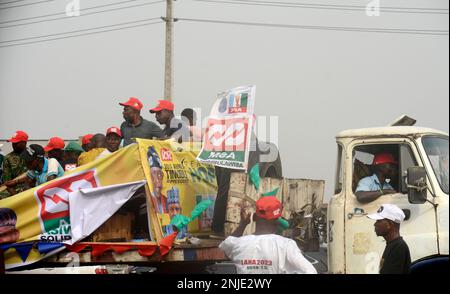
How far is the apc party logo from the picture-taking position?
586 centimetres

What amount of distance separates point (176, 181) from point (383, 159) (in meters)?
1.87

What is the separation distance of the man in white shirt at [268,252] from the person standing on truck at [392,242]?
54cm

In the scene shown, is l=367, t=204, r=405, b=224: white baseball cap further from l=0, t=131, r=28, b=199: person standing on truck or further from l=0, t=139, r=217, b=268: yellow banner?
→ l=0, t=131, r=28, b=199: person standing on truck

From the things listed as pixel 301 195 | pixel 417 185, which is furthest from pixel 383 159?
pixel 301 195

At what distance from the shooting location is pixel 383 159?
5.46 meters

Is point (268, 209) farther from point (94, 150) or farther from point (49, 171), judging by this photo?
point (49, 171)

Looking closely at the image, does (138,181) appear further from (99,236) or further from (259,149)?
(259,149)

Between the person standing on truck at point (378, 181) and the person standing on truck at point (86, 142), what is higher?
the person standing on truck at point (86, 142)

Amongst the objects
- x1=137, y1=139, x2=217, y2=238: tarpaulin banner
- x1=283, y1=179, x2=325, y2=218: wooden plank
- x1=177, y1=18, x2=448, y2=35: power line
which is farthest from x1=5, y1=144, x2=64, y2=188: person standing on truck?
x1=283, y1=179, x2=325, y2=218: wooden plank

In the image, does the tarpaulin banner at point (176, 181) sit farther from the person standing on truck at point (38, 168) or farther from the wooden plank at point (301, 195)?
the person standing on truck at point (38, 168)

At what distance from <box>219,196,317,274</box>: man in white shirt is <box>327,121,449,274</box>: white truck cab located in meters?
0.50

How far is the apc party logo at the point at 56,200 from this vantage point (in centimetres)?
586

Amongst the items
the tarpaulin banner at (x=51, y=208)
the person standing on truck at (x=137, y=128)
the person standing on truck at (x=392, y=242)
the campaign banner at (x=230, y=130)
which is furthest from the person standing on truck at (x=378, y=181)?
the person standing on truck at (x=137, y=128)
